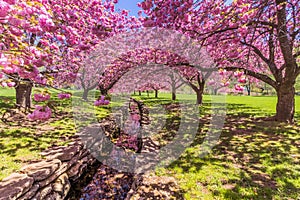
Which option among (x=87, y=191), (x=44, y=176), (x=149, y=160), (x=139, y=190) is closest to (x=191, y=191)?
(x=139, y=190)

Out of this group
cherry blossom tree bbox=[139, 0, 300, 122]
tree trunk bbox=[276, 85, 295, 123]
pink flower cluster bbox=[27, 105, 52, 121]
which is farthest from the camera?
tree trunk bbox=[276, 85, 295, 123]

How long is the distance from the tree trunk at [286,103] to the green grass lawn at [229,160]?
656 mm

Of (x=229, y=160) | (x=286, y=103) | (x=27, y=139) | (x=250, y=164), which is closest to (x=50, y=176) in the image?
(x=27, y=139)

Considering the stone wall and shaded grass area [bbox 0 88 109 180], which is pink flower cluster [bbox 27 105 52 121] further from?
the stone wall

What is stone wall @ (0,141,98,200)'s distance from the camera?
10.2 feet

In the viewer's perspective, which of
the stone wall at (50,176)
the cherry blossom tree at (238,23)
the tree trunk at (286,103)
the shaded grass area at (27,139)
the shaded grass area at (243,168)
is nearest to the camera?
the stone wall at (50,176)

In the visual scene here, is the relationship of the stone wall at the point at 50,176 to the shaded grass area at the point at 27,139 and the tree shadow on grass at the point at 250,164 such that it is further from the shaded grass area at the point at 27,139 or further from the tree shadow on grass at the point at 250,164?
the tree shadow on grass at the point at 250,164

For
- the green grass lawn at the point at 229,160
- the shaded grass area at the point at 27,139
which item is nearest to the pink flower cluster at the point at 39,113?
the shaded grass area at the point at 27,139

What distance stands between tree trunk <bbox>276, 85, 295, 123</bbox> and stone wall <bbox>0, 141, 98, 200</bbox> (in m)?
8.86

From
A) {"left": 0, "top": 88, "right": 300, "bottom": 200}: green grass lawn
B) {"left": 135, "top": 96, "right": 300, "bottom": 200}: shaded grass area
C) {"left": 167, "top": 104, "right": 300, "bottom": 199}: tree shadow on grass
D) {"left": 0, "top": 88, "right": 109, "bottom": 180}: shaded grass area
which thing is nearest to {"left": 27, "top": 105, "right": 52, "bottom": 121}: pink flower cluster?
{"left": 0, "top": 88, "right": 109, "bottom": 180}: shaded grass area

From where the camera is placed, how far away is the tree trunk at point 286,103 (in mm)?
8094

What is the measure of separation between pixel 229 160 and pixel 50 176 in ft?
15.5

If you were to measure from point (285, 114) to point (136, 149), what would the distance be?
7.39m

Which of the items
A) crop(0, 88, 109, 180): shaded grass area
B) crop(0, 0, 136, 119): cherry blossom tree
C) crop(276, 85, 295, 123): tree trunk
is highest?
crop(0, 0, 136, 119): cherry blossom tree
